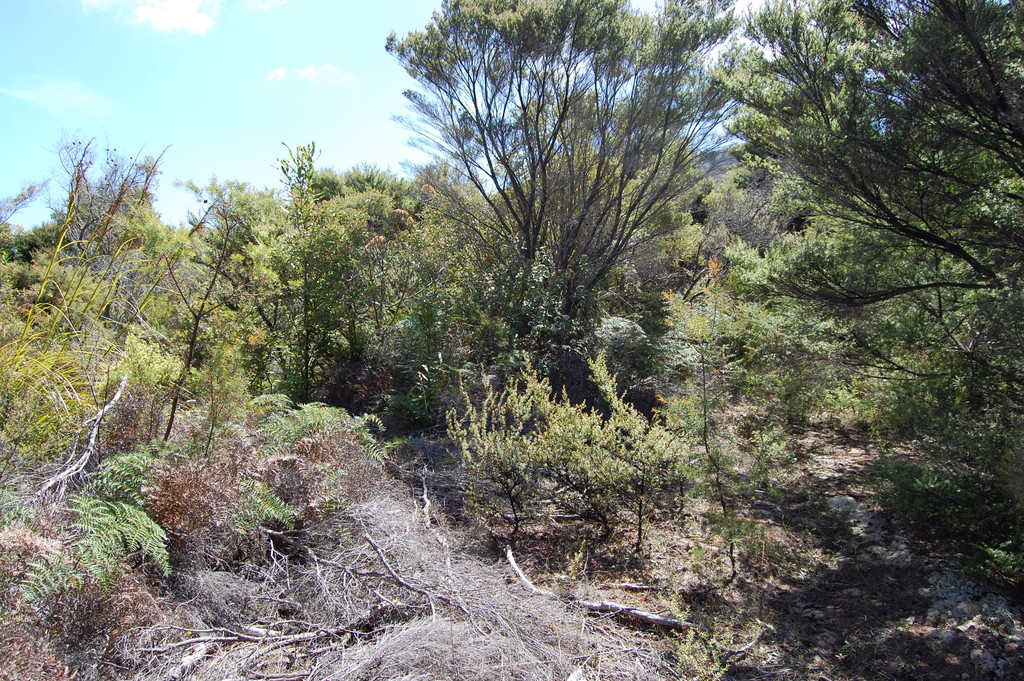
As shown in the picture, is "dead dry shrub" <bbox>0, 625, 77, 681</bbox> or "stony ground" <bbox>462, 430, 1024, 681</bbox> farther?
"stony ground" <bbox>462, 430, 1024, 681</bbox>

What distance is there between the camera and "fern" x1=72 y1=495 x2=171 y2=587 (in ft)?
7.55

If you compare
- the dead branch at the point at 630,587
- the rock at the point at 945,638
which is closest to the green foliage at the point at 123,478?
the dead branch at the point at 630,587

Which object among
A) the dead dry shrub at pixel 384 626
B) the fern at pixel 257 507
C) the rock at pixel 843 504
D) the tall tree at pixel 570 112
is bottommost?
the dead dry shrub at pixel 384 626

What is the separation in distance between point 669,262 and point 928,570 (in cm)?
749

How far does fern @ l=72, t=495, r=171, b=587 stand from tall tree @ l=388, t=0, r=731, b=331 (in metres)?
4.82

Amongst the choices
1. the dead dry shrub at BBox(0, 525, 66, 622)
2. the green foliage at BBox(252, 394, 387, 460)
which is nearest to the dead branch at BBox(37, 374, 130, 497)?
the dead dry shrub at BBox(0, 525, 66, 622)

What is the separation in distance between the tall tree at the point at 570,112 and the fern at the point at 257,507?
4.26m

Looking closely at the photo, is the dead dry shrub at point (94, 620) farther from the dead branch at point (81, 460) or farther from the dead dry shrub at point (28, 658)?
the dead branch at point (81, 460)

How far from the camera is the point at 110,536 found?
2422mm

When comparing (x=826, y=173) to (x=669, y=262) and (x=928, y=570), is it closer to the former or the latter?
(x=928, y=570)

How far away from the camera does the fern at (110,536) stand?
2.30 metres

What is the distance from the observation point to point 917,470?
4230 mm

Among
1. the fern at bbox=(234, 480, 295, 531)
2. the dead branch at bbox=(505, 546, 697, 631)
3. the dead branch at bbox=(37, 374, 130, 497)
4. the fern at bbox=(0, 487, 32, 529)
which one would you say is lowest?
the dead branch at bbox=(505, 546, 697, 631)

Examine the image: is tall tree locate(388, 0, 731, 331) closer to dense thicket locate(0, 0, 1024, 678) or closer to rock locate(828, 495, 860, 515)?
dense thicket locate(0, 0, 1024, 678)
